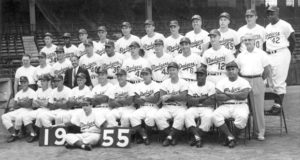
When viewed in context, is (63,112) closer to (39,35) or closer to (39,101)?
(39,101)

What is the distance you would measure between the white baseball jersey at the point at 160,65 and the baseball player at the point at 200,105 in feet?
3.03

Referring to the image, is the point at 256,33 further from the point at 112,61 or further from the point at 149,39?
the point at 112,61

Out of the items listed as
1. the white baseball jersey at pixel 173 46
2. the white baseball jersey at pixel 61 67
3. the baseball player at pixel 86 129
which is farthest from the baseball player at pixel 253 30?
the white baseball jersey at pixel 61 67

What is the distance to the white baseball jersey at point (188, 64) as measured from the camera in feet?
25.3

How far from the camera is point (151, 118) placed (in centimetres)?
725

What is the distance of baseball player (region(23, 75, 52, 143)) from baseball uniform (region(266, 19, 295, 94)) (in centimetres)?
449

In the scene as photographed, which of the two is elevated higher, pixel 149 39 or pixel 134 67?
pixel 149 39

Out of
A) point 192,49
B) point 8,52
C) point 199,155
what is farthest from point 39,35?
point 199,155

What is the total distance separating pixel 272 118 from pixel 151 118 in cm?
350

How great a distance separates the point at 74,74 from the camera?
872 centimetres

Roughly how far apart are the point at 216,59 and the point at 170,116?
135cm

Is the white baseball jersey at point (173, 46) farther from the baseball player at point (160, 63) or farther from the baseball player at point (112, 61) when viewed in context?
the baseball player at point (112, 61)

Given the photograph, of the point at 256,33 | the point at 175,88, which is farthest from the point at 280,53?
the point at 175,88

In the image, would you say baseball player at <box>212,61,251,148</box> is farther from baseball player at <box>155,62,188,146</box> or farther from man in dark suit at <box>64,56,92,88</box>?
man in dark suit at <box>64,56,92,88</box>
